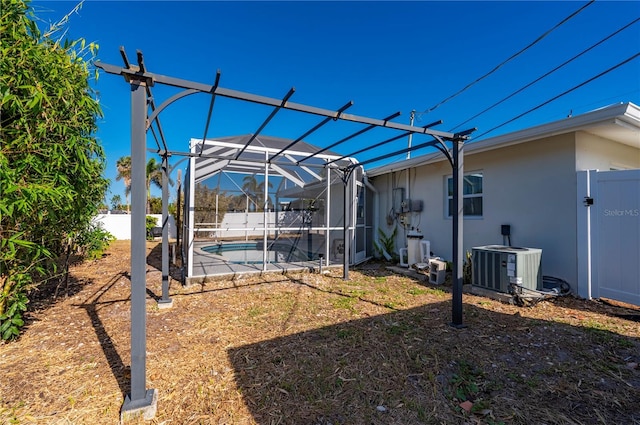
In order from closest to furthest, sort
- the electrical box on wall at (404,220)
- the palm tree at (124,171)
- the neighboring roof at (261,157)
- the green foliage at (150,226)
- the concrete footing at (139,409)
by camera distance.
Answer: the concrete footing at (139,409) → the neighboring roof at (261,157) → the electrical box on wall at (404,220) → the green foliage at (150,226) → the palm tree at (124,171)

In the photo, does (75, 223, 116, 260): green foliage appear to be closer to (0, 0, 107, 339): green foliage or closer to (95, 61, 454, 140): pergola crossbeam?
(0, 0, 107, 339): green foliage

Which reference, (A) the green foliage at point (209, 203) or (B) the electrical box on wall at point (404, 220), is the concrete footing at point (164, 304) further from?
(B) the electrical box on wall at point (404, 220)

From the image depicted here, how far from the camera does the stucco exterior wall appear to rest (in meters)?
4.62

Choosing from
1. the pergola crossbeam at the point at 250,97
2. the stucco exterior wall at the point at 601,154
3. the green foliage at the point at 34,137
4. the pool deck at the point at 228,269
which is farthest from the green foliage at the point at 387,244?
the green foliage at the point at 34,137

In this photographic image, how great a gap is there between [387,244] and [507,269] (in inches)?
155

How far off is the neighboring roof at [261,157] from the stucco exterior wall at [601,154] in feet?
14.5

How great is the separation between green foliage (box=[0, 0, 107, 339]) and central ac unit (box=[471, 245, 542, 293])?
5821mm

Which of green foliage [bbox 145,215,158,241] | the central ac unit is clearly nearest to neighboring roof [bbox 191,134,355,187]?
the central ac unit

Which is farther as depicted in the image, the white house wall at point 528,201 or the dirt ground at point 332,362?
the white house wall at point 528,201

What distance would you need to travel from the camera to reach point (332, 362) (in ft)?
8.68

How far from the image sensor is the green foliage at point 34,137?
2.37 metres

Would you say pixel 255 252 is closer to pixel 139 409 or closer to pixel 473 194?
pixel 473 194

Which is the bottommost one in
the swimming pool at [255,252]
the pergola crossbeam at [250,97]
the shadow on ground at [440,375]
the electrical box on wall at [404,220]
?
the shadow on ground at [440,375]

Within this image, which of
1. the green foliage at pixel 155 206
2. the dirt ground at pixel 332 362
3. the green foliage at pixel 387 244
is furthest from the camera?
the green foliage at pixel 155 206
